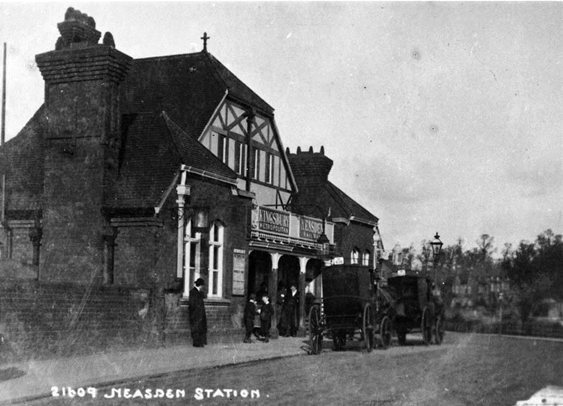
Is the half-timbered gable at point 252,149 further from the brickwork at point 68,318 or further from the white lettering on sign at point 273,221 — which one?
the brickwork at point 68,318

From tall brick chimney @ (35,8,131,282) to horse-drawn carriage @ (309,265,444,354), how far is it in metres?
5.28

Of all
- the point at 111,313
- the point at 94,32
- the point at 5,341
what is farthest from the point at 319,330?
the point at 94,32

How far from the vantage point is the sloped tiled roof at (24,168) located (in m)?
21.3

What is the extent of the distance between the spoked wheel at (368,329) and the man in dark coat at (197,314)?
3.70 m

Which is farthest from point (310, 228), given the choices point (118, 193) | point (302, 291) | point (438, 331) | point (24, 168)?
point (24, 168)

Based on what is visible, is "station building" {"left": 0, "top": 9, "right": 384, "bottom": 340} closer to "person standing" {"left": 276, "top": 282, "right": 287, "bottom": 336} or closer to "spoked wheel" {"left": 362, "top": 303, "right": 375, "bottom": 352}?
"person standing" {"left": 276, "top": 282, "right": 287, "bottom": 336}

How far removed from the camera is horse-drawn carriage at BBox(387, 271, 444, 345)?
2256 cm

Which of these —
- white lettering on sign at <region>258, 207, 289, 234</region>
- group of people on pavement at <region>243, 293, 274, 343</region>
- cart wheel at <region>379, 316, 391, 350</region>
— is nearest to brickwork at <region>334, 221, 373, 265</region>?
white lettering on sign at <region>258, 207, 289, 234</region>

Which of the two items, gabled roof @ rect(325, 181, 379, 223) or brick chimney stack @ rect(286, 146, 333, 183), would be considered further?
brick chimney stack @ rect(286, 146, 333, 183)

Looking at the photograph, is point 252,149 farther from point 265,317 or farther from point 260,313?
point 265,317

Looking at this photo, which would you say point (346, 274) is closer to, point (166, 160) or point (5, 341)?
point (166, 160)

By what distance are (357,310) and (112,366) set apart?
23.2 feet

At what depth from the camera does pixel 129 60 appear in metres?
20.5

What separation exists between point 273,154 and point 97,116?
32.0 ft
